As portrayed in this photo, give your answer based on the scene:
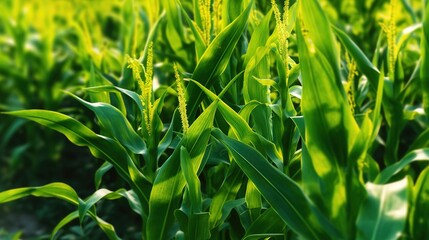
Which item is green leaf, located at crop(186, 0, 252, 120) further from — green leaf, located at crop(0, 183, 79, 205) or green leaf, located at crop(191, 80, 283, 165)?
green leaf, located at crop(0, 183, 79, 205)

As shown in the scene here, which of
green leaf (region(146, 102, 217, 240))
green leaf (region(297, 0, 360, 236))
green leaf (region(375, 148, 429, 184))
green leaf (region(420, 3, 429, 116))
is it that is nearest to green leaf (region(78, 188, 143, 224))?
green leaf (region(146, 102, 217, 240))

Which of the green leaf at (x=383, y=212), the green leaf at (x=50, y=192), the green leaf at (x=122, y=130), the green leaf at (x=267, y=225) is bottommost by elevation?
the green leaf at (x=267, y=225)

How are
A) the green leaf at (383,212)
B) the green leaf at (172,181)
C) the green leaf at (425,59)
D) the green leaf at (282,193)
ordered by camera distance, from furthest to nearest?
the green leaf at (425,59), the green leaf at (172,181), the green leaf at (282,193), the green leaf at (383,212)

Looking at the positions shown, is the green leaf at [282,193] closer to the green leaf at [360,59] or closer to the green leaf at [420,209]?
the green leaf at [420,209]

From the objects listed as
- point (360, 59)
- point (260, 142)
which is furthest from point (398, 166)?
point (360, 59)

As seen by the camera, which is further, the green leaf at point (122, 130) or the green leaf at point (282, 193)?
the green leaf at point (122, 130)

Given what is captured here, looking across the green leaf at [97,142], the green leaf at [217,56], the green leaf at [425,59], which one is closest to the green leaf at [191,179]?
the green leaf at [97,142]

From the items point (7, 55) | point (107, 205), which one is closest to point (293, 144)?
point (107, 205)
